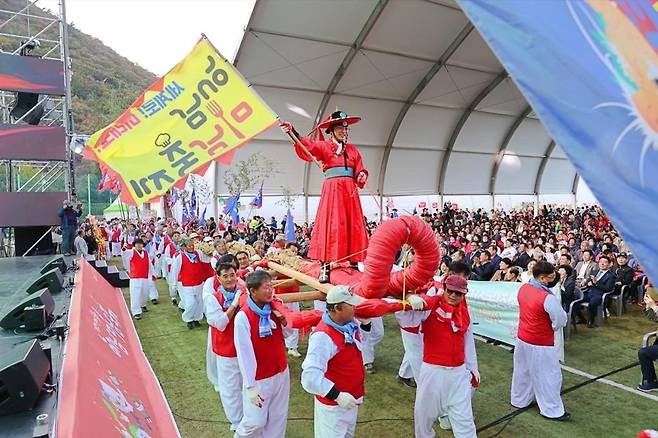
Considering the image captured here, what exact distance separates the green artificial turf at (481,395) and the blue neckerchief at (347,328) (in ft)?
5.86

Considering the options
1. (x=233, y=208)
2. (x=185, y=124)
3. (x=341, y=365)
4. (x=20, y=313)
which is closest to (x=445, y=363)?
(x=341, y=365)

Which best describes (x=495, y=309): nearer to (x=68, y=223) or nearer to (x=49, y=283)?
(x=49, y=283)

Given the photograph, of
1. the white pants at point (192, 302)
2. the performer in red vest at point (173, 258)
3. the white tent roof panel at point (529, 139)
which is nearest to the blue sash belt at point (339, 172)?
the white pants at point (192, 302)

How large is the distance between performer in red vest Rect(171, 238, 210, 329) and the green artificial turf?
2.10 feet

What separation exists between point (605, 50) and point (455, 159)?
25167mm

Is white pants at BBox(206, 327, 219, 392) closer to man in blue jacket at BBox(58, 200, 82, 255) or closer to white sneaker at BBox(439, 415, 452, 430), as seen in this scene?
white sneaker at BBox(439, 415, 452, 430)

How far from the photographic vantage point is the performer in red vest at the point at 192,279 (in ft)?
28.9

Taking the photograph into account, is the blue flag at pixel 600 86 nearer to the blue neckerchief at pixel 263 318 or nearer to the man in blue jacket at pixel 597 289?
the blue neckerchief at pixel 263 318

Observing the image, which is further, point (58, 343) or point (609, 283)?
point (609, 283)

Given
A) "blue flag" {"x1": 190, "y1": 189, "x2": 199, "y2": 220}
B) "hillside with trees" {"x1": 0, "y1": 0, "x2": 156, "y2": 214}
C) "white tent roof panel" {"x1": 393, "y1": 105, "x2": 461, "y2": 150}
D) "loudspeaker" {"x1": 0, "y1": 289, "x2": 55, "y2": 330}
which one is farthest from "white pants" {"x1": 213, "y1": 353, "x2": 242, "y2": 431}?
"hillside with trees" {"x1": 0, "y1": 0, "x2": 156, "y2": 214}

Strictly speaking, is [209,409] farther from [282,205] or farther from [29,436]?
[282,205]

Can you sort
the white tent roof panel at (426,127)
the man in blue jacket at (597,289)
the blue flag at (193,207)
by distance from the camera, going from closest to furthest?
1. the man in blue jacket at (597,289)
2. the blue flag at (193,207)
3. the white tent roof panel at (426,127)

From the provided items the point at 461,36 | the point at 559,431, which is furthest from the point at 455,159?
the point at 559,431

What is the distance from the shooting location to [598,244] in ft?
38.5
